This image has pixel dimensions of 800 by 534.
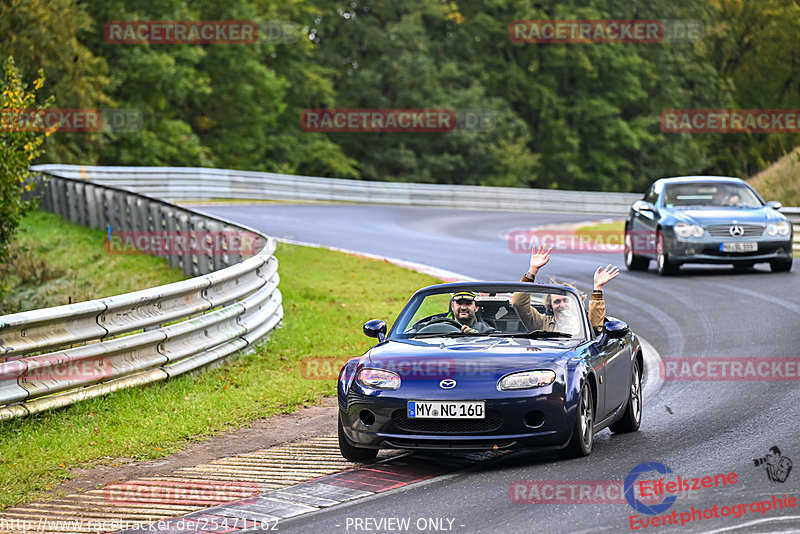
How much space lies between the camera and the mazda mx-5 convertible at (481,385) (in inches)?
301

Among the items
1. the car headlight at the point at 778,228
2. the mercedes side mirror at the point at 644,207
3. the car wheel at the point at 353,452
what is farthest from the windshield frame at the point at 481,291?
the mercedes side mirror at the point at 644,207

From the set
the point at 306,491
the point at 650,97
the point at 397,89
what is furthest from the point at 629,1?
the point at 306,491

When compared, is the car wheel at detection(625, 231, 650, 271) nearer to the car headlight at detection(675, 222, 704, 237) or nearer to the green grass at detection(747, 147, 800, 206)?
the car headlight at detection(675, 222, 704, 237)

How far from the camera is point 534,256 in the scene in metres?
10.2

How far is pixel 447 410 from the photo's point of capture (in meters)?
7.64

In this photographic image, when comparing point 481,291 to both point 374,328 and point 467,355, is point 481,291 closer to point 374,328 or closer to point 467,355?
point 374,328

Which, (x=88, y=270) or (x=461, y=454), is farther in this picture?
(x=88, y=270)

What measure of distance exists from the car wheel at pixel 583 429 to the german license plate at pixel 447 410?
0.65 m

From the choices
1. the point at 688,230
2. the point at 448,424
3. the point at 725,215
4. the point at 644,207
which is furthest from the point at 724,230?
the point at 448,424

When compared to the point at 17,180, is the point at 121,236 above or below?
below

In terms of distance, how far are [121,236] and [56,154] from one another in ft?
71.0

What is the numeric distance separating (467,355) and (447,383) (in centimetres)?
35

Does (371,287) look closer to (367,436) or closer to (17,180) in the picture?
(17,180)

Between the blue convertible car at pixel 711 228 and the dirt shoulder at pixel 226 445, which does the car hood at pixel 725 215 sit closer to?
the blue convertible car at pixel 711 228
